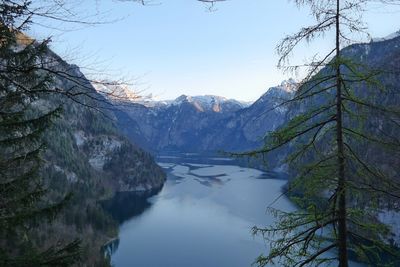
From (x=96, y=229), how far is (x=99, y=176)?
98.5 m

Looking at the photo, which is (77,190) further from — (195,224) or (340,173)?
(340,173)

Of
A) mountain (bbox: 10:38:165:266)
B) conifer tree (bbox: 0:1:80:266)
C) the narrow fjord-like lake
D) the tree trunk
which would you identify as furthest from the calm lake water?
the tree trunk

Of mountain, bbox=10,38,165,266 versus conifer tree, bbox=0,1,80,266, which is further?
mountain, bbox=10,38,165,266

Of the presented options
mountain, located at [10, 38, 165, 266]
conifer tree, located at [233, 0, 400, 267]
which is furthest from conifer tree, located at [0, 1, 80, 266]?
conifer tree, located at [233, 0, 400, 267]

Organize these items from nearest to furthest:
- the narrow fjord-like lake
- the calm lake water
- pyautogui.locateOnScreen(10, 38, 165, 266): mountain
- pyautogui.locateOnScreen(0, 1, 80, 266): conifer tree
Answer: pyautogui.locateOnScreen(0, 1, 80, 266): conifer tree → pyautogui.locateOnScreen(10, 38, 165, 266): mountain → the narrow fjord-like lake → the calm lake water

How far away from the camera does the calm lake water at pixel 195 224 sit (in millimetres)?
74000

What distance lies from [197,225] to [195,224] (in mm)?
1108

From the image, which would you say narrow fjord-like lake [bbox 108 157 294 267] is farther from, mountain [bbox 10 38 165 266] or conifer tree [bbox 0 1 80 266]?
conifer tree [bbox 0 1 80 266]

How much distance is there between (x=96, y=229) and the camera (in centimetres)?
10319

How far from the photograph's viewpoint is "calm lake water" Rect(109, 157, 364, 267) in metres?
74.0

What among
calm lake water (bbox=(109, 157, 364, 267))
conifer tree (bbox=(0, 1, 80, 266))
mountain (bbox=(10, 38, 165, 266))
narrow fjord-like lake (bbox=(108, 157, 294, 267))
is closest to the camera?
conifer tree (bbox=(0, 1, 80, 266))

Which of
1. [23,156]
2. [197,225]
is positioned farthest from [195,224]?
[23,156]

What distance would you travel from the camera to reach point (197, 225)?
96.8 m

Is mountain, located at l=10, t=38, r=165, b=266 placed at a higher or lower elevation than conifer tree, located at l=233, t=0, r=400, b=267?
lower
